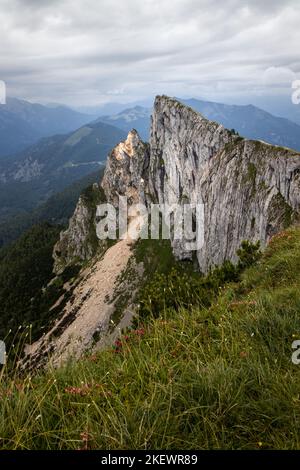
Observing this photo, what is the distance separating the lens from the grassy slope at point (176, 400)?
4.11 m

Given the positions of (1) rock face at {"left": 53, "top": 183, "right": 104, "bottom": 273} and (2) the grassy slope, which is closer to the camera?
(2) the grassy slope

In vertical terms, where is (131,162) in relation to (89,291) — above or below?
above

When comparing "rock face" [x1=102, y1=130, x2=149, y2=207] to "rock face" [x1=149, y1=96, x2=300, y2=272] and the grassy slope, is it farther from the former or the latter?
the grassy slope

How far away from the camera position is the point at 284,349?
5906 mm

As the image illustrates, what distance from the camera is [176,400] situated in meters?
4.65

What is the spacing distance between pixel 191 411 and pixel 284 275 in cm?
754

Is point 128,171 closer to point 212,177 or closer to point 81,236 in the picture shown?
point 81,236

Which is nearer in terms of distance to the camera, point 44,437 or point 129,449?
point 129,449

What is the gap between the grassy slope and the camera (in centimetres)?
411

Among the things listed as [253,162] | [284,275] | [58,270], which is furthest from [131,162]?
[284,275]

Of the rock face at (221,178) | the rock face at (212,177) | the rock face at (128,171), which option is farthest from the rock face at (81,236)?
the rock face at (221,178)

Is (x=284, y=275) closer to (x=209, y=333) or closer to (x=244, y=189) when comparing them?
(x=209, y=333)

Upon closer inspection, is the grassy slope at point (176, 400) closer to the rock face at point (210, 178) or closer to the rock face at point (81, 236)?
the rock face at point (210, 178)

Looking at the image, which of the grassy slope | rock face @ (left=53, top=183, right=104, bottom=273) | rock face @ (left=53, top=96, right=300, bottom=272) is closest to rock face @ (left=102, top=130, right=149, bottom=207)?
rock face @ (left=53, top=96, right=300, bottom=272)
